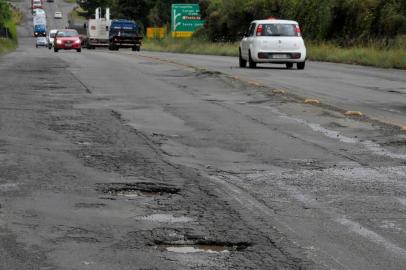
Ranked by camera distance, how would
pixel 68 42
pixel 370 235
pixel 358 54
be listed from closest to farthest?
pixel 370 235
pixel 358 54
pixel 68 42

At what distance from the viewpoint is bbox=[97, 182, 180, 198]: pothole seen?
7.71m

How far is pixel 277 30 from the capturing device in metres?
30.4

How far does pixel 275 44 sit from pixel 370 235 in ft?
77.9

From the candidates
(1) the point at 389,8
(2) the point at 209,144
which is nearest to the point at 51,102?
(2) the point at 209,144

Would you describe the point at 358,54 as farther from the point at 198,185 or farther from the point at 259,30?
the point at 198,185

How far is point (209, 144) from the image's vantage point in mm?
10781

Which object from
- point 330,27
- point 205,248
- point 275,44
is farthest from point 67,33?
point 205,248

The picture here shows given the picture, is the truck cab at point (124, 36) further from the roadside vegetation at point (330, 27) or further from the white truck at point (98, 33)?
the white truck at point (98, 33)

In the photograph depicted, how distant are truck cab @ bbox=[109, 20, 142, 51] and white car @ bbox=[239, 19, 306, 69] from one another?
37.1 m

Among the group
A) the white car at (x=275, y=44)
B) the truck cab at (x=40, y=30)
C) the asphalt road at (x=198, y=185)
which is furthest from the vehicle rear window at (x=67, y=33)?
the truck cab at (x=40, y=30)

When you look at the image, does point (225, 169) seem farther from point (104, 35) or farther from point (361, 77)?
point (104, 35)

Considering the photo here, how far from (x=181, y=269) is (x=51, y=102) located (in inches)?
428

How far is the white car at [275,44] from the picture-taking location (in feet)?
97.7

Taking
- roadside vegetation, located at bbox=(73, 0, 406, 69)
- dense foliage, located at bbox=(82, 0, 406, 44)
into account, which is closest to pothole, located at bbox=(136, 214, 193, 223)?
roadside vegetation, located at bbox=(73, 0, 406, 69)
